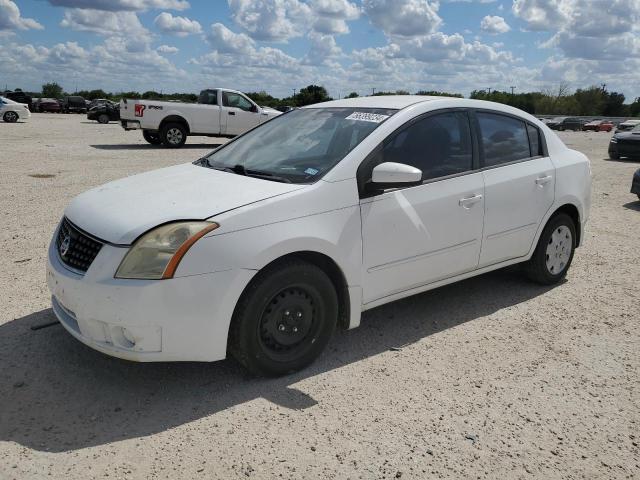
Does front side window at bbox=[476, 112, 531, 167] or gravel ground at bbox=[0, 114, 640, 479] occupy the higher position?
front side window at bbox=[476, 112, 531, 167]

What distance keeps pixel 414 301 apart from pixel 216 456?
2.56m

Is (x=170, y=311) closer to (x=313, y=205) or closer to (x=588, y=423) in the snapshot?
(x=313, y=205)

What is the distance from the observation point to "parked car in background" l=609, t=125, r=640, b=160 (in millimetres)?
18016

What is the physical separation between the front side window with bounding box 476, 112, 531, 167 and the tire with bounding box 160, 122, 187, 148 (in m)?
14.4

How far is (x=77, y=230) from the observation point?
136 inches

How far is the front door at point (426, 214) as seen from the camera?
3801 millimetres

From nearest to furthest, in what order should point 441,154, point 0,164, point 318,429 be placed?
1. point 318,429
2. point 441,154
3. point 0,164

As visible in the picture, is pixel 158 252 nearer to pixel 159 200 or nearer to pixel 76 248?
pixel 159 200

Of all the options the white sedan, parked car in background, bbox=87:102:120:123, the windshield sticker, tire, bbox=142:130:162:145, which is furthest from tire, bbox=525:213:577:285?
parked car in background, bbox=87:102:120:123

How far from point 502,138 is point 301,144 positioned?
5.61 ft

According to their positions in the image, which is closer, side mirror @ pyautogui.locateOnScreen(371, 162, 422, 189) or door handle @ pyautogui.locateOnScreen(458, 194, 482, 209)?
side mirror @ pyautogui.locateOnScreen(371, 162, 422, 189)

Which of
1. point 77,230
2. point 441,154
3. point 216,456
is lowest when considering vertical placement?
point 216,456

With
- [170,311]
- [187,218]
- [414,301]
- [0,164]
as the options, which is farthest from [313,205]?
[0,164]

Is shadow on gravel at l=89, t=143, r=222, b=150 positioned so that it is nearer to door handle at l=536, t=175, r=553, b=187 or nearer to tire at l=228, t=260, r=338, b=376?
door handle at l=536, t=175, r=553, b=187
